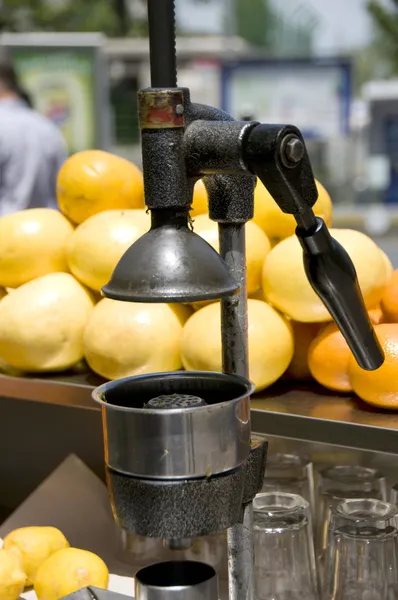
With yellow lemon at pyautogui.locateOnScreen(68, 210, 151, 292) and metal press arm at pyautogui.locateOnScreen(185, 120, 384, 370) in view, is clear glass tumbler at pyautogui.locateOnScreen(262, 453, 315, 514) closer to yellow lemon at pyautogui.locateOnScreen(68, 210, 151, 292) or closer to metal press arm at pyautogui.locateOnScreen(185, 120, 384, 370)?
yellow lemon at pyautogui.locateOnScreen(68, 210, 151, 292)

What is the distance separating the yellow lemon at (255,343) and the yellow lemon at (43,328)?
0.24 metres

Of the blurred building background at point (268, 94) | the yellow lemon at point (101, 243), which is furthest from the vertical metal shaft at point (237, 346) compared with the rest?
the blurred building background at point (268, 94)

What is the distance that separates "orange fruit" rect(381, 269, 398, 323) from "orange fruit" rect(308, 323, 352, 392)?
0.40 feet

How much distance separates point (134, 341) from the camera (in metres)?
1.54

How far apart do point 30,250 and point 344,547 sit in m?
0.77

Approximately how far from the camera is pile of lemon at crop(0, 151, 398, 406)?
148 centimetres

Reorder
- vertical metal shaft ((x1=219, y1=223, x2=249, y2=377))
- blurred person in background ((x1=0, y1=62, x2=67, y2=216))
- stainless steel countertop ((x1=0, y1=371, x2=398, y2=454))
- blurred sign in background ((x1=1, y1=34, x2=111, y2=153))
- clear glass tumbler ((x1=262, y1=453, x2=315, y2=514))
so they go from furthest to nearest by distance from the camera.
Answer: blurred sign in background ((x1=1, y1=34, x2=111, y2=153)) → blurred person in background ((x1=0, y1=62, x2=67, y2=216)) → clear glass tumbler ((x1=262, y1=453, x2=315, y2=514)) → stainless steel countertop ((x1=0, y1=371, x2=398, y2=454)) → vertical metal shaft ((x1=219, y1=223, x2=249, y2=377))

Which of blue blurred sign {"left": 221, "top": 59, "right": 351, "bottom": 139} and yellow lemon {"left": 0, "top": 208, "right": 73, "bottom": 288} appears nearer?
yellow lemon {"left": 0, "top": 208, "right": 73, "bottom": 288}

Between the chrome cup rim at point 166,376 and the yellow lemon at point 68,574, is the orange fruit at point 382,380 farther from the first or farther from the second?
the yellow lemon at point 68,574

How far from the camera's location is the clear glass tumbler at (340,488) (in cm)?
156

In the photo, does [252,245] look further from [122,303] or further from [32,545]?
[32,545]

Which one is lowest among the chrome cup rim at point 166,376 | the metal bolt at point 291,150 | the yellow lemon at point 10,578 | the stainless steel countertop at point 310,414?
the yellow lemon at point 10,578

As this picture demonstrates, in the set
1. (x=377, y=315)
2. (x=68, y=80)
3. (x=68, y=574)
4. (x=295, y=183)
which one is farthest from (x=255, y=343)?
(x=68, y=80)

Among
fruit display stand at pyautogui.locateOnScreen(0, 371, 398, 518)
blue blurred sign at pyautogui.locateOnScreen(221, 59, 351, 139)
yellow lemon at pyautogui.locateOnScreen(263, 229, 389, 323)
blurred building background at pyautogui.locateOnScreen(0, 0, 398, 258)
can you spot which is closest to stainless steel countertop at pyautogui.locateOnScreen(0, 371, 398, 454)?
fruit display stand at pyautogui.locateOnScreen(0, 371, 398, 518)
